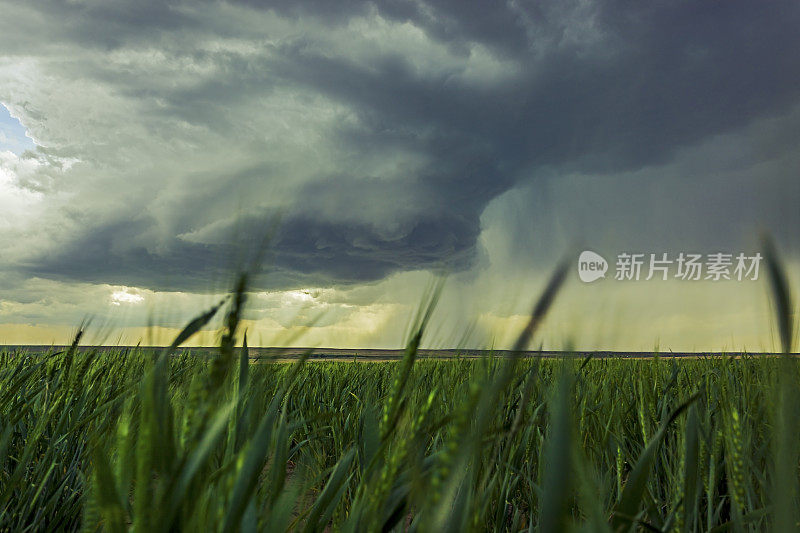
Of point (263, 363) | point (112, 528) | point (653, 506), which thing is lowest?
point (112, 528)

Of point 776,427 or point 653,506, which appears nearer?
point 776,427

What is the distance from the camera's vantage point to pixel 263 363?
34.7 inches

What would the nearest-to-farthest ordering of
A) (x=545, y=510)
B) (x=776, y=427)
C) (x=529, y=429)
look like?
(x=545, y=510)
(x=776, y=427)
(x=529, y=429)

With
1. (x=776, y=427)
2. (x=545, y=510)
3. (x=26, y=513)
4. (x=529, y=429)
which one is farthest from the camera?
(x=529, y=429)

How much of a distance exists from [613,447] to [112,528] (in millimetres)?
1900

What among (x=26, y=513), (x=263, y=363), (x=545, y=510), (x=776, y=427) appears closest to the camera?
(x=545, y=510)

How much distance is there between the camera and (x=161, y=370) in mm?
761

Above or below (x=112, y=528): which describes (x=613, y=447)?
above

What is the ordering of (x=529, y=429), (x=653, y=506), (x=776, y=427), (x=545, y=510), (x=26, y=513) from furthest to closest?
(x=529, y=429) → (x=26, y=513) → (x=653, y=506) → (x=776, y=427) → (x=545, y=510)

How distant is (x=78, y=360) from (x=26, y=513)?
85cm

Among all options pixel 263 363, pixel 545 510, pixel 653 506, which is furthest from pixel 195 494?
pixel 653 506

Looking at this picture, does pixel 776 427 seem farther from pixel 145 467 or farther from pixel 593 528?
pixel 145 467

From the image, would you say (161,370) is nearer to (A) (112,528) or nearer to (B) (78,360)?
(A) (112,528)

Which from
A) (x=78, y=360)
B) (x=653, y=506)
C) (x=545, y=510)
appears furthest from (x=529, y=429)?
(x=78, y=360)
